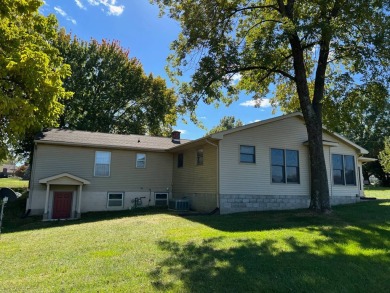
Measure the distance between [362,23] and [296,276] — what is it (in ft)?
36.5

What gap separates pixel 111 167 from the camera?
17547 mm

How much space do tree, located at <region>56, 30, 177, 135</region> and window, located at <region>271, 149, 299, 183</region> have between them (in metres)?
13.5

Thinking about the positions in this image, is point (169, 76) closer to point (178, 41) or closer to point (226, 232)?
point (178, 41)

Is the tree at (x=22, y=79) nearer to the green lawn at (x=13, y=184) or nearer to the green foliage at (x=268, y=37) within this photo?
the green foliage at (x=268, y=37)

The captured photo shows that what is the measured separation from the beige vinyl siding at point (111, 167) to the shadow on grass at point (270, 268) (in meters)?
10.7

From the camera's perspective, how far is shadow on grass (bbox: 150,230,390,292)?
5020 mm

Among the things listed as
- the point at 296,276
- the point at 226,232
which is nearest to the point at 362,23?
Result: the point at 226,232

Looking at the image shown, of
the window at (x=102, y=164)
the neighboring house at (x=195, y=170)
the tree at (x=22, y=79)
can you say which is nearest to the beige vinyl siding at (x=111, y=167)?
the neighboring house at (x=195, y=170)

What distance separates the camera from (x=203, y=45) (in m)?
14.1

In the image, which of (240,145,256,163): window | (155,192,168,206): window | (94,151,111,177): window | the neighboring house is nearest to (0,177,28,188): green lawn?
the neighboring house

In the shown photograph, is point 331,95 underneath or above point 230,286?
above

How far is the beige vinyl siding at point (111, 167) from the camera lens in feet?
52.7

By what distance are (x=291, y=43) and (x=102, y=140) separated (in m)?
11.6

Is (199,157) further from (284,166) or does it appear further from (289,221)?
(289,221)
